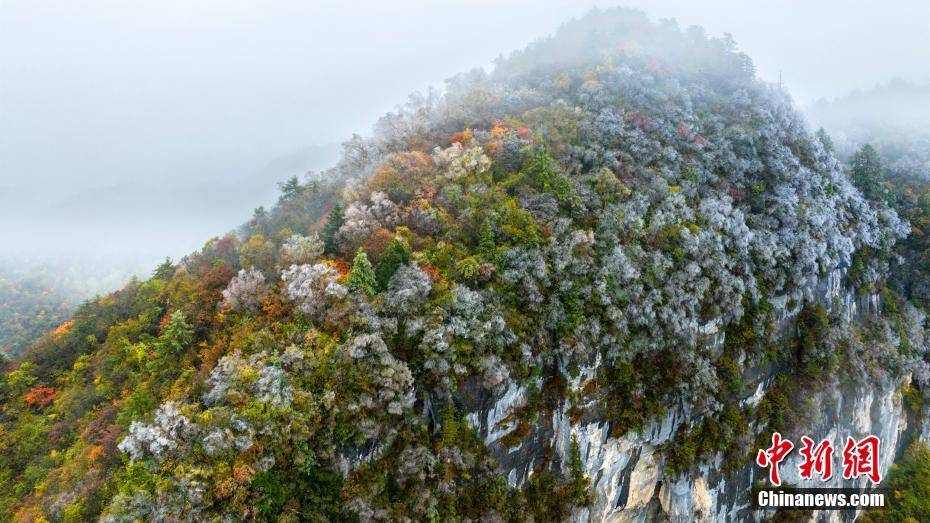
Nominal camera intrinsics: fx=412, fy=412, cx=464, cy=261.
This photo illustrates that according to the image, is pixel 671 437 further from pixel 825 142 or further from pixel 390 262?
pixel 825 142

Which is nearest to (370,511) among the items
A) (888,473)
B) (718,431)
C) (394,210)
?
(394,210)

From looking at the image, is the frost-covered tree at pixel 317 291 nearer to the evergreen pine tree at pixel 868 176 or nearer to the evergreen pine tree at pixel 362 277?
the evergreen pine tree at pixel 362 277

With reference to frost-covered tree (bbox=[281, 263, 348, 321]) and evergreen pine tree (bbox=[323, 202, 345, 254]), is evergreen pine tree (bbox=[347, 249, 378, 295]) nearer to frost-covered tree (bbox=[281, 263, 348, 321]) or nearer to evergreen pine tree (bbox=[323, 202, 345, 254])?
frost-covered tree (bbox=[281, 263, 348, 321])

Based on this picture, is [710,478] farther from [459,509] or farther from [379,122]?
[379,122]

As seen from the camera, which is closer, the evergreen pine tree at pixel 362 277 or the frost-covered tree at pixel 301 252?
the evergreen pine tree at pixel 362 277

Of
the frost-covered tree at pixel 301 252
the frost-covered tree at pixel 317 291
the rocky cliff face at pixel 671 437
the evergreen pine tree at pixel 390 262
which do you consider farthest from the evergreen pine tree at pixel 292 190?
the rocky cliff face at pixel 671 437

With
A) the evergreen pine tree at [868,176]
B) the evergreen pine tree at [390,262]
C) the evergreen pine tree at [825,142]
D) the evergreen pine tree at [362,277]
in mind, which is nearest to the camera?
the evergreen pine tree at [362,277]

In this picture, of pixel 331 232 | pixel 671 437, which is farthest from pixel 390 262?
pixel 671 437
